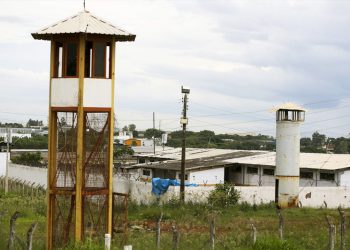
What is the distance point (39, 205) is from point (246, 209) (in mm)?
10851

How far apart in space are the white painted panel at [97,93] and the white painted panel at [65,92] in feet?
0.92

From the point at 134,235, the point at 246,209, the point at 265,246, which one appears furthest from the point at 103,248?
the point at 246,209

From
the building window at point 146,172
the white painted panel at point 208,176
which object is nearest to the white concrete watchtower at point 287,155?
the white painted panel at point 208,176

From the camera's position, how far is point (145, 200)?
32812 mm

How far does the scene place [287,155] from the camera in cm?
3284

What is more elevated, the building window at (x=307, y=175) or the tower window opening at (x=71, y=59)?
the tower window opening at (x=71, y=59)

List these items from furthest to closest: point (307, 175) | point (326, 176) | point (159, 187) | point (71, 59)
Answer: point (307, 175) → point (326, 176) → point (159, 187) → point (71, 59)

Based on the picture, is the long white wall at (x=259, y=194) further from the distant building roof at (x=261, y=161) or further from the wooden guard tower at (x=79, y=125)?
the wooden guard tower at (x=79, y=125)

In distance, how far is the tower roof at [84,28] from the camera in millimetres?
15227

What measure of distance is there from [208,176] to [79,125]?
27.2m

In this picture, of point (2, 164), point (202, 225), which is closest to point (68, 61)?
point (202, 225)

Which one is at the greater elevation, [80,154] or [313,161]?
[80,154]

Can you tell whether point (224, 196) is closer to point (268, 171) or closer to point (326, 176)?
point (326, 176)

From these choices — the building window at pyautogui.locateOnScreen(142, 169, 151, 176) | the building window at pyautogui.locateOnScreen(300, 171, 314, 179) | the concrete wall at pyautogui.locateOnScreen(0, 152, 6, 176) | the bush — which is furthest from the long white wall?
the concrete wall at pyautogui.locateOnScreen(0, 152, 6, 176)
